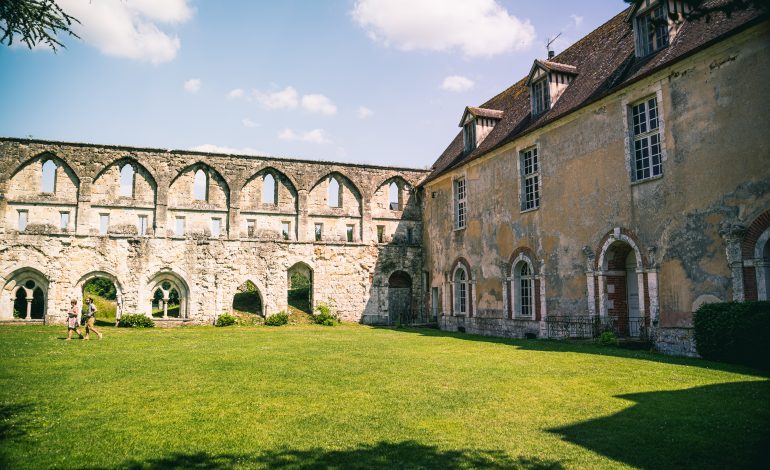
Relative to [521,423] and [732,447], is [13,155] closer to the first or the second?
[521,423]

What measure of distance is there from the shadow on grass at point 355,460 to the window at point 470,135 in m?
21.4

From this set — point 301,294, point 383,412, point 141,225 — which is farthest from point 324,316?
point 383,412

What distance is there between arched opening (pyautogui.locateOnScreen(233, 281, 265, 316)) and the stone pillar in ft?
71.7

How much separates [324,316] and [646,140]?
60.6 ft

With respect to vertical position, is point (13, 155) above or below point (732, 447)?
above

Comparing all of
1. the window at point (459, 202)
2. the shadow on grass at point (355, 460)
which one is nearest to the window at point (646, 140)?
the window at point (459, 202)

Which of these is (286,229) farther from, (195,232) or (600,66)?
(600,66)

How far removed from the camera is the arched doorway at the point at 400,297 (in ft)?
99.3

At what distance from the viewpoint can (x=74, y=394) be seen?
27.7 feet

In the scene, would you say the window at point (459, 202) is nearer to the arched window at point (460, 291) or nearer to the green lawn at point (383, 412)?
the arched window at point (460, 291)

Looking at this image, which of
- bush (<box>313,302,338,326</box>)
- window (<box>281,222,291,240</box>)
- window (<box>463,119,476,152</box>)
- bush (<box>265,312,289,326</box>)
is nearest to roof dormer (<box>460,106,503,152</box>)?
window (<box>463,119,476,152</box>)

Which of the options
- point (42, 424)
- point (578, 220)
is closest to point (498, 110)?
point (578, 220)

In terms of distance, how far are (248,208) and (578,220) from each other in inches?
702

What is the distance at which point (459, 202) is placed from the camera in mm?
26156
